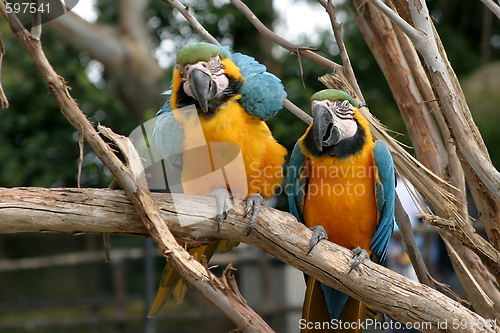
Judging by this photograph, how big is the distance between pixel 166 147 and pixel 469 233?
Result: 127 cm

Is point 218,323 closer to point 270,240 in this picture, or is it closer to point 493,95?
point 270,240

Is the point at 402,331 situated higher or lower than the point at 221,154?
lower

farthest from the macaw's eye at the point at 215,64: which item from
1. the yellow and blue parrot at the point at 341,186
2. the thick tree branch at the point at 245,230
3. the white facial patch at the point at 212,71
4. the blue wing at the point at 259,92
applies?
the thick tree branch at the point at 245,230

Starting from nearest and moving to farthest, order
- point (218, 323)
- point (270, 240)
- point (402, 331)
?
point (270, 240), point (402, 331), point (218, 323)

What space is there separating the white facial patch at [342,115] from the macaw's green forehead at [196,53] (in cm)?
47

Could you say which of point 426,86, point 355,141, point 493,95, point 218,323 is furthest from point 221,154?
point 493,95

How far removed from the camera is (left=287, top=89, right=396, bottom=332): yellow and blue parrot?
2018 mm

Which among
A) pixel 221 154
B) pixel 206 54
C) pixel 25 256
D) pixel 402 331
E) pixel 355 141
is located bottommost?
pixel 25 256

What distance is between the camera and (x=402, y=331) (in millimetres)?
4473

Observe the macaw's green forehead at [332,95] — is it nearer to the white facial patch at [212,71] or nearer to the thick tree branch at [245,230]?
the white facial patch at [212,71]

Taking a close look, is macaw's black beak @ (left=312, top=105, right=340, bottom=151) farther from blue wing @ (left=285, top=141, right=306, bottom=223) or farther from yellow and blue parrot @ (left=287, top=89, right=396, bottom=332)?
blue wing @ (left=285, top=141, right=306, bottom=223)

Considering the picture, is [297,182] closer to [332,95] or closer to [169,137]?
[332,95]

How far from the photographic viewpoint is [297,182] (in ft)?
7.22

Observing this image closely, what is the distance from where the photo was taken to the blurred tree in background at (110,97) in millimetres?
6117
